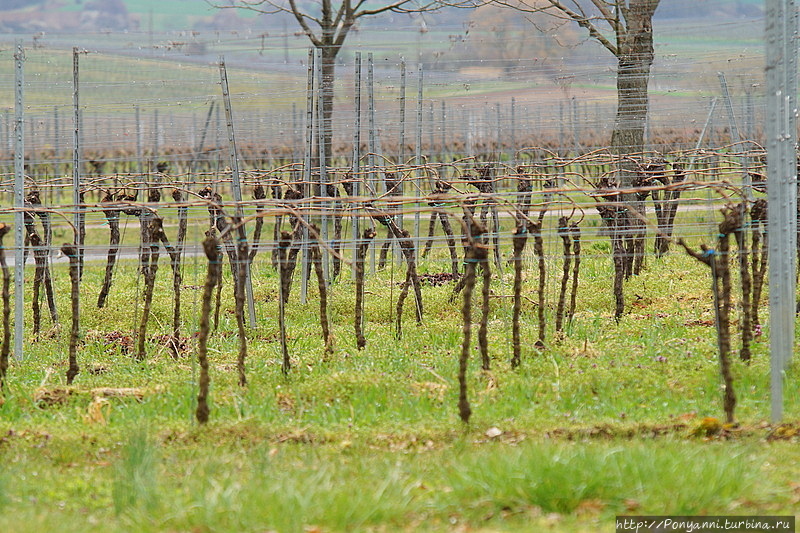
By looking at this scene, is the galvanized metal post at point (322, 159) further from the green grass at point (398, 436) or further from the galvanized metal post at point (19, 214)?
the galvanized metal post at point (19, 214)

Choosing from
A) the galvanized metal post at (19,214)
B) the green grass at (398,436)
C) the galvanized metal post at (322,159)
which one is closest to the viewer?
the green grass at (398,436)

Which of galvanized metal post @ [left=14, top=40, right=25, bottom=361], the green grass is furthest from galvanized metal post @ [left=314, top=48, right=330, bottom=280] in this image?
galvanized metal post @ [left=14, top=40, right=25, bottom=361]

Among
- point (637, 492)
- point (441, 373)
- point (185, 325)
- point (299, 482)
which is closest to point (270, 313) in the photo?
point (185, 325)

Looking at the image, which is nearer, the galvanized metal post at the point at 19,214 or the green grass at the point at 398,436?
the green grass at the point at 398,436

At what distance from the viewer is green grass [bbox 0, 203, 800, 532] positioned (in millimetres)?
4270

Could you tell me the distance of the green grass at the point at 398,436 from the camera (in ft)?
14.0

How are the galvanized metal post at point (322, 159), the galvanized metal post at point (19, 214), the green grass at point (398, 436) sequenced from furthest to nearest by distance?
the galvanized metal post at point (322, 159), the galvanized metal post at point (19, 214), the green grass at point (398, 436)

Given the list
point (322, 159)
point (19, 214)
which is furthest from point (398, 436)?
point (322, 159)

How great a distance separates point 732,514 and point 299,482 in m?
1.99

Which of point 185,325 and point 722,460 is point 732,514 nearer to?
point 722,460

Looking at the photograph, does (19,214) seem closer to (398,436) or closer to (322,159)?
(322,159)

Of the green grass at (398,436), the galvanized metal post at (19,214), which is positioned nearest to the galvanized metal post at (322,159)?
the green grass at (398,436)

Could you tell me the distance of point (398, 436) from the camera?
560 centimetres

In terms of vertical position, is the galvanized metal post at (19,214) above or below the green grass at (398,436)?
above
